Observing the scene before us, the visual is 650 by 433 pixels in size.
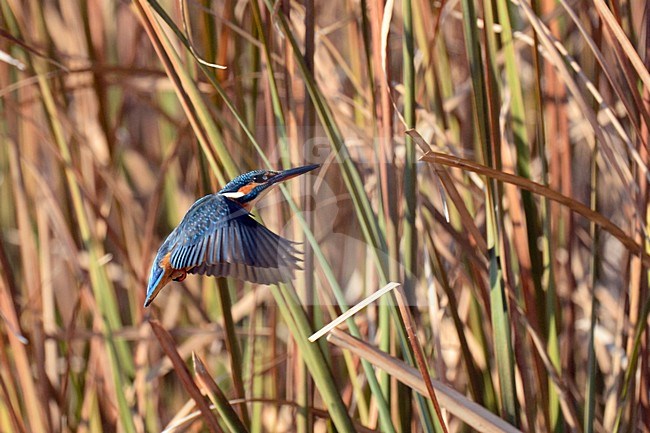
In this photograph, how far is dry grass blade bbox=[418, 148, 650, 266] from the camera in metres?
0.59

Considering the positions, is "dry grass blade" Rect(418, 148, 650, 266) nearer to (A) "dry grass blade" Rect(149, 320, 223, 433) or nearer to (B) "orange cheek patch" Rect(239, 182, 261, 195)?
(B) "orange cheek patch" Rect(239, 182, 261, 195)

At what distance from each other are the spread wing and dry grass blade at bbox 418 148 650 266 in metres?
0.14

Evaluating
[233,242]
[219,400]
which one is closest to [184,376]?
[219,400]

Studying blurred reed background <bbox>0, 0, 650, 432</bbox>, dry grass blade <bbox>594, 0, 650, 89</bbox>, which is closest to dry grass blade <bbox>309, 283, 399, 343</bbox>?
blurred reed background <bbox>0, 0, 650, 432</bbox>

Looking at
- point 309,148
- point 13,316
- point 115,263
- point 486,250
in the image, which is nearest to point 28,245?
point 13,316

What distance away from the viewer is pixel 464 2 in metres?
0.71

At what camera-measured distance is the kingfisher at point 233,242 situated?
0.63 m

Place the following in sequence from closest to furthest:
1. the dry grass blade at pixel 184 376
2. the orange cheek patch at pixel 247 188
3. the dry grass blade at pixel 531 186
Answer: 1. the dry grass blade at pixel 531 186
2. the orange cheek patch at pixel 247 188
3. the dry grass blade at pixel 184 376

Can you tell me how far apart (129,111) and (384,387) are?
130 centimetres

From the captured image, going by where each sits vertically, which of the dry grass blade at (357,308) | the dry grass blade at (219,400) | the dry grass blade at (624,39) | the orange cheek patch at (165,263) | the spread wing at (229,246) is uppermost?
the dry grass blade at (624,39)

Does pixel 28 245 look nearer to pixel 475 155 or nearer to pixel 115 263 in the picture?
pixel 115 263

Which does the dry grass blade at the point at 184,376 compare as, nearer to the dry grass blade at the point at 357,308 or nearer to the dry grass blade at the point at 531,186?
the dry grass blade at the point at 357,308

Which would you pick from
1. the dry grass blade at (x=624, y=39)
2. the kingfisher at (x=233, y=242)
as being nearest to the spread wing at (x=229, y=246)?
the kingfisher at (x=233, y=242)

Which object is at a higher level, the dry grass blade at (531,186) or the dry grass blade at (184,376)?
the dry grass blade at (531,186)
